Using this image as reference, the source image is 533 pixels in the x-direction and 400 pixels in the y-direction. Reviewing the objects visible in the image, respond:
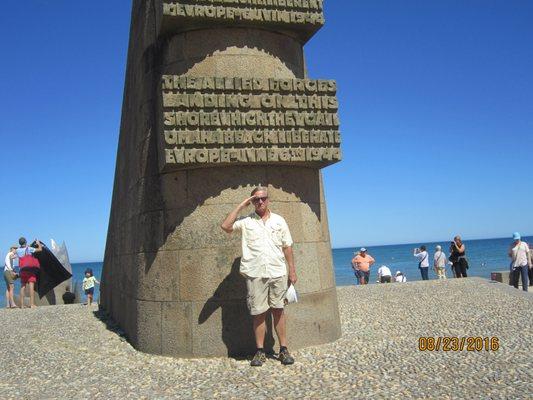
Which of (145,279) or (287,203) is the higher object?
(287,203)

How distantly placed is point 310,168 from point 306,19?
92.0 inches

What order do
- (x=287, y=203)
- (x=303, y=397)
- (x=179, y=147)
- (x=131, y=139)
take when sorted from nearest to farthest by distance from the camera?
(x=303, y=397)
(x=179, y=147)
(x=287, y=203)
(x=131, y=139)

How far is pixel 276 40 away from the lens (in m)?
7.64

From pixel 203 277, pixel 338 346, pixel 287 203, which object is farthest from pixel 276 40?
pixel 338 346

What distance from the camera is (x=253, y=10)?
7.26 m

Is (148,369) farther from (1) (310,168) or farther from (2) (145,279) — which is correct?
(1) (310,168)

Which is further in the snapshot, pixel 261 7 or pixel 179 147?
pixel 261 7

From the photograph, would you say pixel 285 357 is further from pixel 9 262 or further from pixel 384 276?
pixel 384 276

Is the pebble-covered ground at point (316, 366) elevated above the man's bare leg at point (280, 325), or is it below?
below

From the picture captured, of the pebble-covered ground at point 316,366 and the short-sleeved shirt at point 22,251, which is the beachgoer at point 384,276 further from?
the short-sleeved shirt at point 22,251

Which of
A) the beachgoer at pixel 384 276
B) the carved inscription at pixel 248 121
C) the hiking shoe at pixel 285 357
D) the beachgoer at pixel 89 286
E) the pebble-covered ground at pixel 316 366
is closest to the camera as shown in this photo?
the pebble-covered ground at pixel 316 366

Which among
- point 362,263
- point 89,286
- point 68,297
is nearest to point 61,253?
point 68,297

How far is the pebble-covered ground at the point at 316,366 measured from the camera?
5074mm
